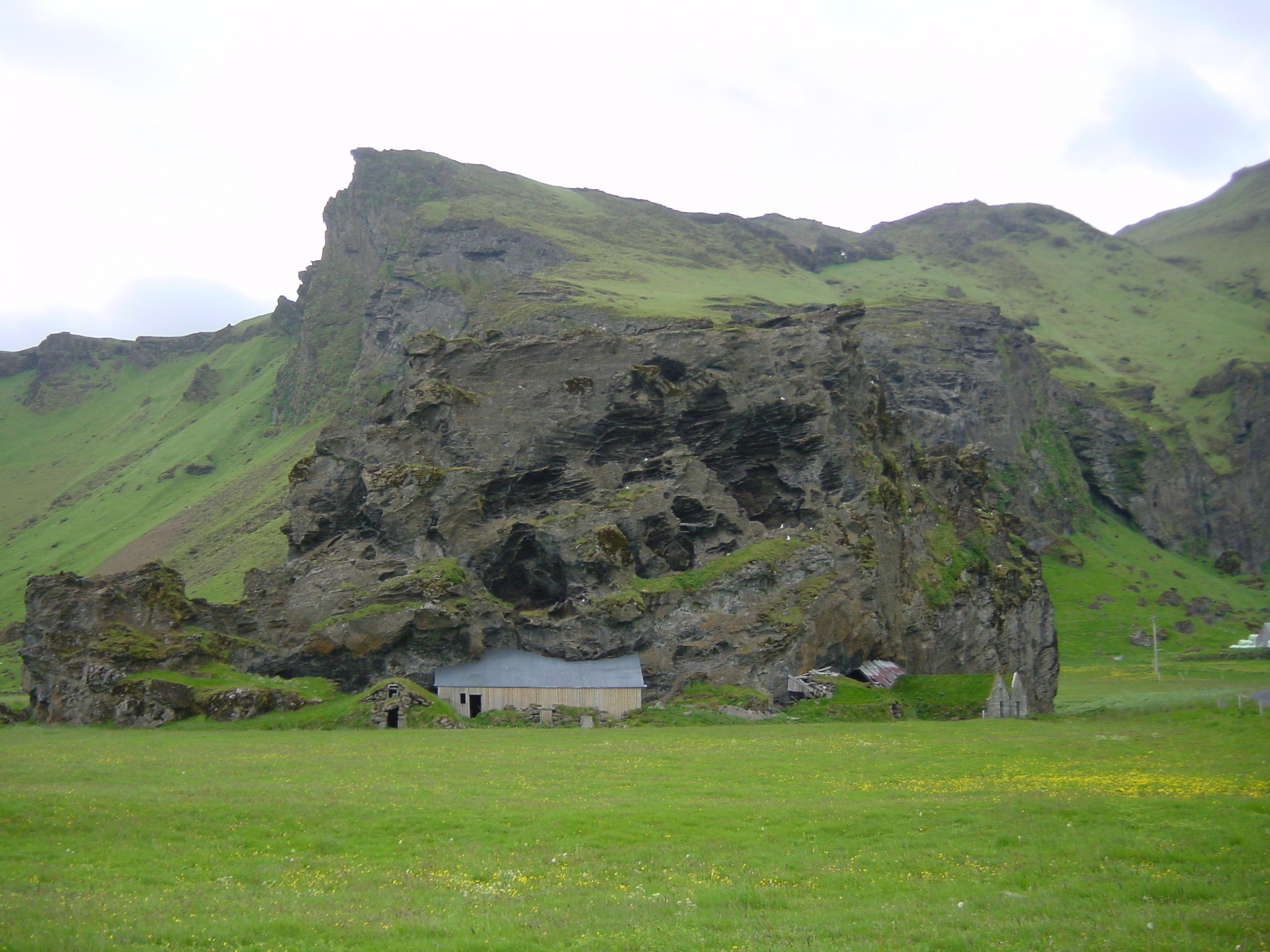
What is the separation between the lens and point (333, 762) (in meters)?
37.9

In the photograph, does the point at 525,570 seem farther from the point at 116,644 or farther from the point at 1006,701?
the point at 1006,701

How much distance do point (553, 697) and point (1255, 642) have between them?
390 feet

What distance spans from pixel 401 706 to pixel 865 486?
4100 centimetres

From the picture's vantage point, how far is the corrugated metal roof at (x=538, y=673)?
6638 centimetres

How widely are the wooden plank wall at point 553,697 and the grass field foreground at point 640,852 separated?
25.9 metres

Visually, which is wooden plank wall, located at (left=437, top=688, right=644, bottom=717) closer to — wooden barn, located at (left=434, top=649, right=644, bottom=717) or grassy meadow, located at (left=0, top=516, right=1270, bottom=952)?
wooden barn, located at (left=434, top=649, right=644, bottom=717)

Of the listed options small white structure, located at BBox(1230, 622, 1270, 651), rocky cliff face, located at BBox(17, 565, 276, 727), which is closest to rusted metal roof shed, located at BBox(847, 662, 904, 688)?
rocky cliff face, located at BBox(17, 565, 276, 727)

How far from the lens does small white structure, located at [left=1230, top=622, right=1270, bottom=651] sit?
13888 centimetres

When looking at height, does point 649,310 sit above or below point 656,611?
above

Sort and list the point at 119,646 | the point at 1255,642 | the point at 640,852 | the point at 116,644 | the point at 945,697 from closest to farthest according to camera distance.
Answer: the point at 640,852 → the point at 119,646 → the point at 116,644 → the point at 945,697 → the point at 1255,642

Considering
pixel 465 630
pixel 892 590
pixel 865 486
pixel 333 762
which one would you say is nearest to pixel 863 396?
pixel 865 486

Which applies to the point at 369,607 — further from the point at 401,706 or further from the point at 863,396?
the point at 863,396

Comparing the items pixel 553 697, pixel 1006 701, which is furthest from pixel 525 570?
pixel 1006 701

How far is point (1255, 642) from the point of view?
142 m
